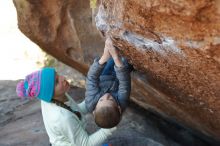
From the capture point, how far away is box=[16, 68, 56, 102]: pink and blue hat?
14.3 ft

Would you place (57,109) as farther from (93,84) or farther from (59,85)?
(93,84)

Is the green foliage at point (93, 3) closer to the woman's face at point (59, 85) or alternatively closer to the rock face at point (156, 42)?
the rock face at point (156, 42)

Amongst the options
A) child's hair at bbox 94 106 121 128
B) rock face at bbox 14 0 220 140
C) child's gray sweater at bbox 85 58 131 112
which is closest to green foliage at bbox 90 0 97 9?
rock face at bbox 14 0 220 140

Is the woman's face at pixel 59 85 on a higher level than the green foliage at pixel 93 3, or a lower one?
lower

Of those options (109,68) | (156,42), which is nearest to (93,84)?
(109,68)

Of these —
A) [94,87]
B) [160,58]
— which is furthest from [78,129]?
[160,58]

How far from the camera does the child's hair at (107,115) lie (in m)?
4.08

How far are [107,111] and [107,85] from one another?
44 cm

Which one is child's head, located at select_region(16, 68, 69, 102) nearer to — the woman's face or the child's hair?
the woman's face

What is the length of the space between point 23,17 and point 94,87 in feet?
7.26

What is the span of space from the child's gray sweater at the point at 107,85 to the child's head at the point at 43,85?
0.31m

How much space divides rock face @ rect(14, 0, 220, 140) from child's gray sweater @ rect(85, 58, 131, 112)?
20 cm

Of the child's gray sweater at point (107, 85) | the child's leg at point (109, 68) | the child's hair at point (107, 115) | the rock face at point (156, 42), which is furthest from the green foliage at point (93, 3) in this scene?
the child's hair at point (107, 115)

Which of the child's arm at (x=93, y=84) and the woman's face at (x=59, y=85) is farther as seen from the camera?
the woman's face at (x=59, y=85)
